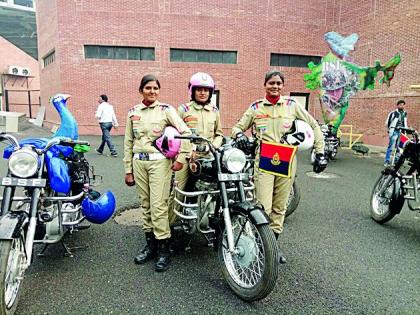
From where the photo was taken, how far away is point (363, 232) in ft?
13.9

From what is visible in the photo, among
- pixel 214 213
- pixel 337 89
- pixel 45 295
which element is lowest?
pixel 45 295

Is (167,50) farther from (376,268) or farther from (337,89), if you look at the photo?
(376,268)

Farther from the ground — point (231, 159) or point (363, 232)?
point (231, 159)

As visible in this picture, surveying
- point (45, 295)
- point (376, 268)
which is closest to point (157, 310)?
point (45, 295)

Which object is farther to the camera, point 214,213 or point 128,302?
point 214,213

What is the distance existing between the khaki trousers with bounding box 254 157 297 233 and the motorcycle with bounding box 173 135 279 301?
128mm

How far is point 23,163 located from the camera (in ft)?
8.54

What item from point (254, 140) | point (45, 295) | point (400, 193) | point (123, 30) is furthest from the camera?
point (123, 30)

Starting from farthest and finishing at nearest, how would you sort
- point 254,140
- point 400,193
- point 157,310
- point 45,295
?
point 400,193 → point 254,140 → point 45,295 → point 157,310

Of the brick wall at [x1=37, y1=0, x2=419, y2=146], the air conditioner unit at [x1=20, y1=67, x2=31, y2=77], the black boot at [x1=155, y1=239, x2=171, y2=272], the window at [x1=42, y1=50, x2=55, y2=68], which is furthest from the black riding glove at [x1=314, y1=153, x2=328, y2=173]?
the air conditioner unit at [x1=20, y1=67, x2=31, y2=77]

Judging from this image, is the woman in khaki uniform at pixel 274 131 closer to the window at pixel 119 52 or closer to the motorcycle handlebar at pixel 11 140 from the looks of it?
the motorcycle handlebar at pixel 11 140

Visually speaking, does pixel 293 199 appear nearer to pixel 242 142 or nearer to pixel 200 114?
pixel 242 142

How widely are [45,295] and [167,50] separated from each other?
49.7 ft

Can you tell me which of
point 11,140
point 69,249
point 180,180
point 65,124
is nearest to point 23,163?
point 11,140
